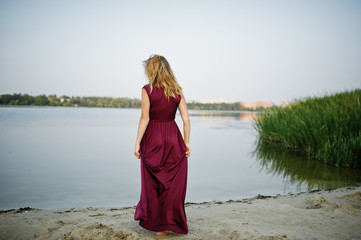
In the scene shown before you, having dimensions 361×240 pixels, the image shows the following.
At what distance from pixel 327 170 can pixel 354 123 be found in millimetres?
1910

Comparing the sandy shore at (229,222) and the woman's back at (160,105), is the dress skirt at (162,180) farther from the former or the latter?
the sandy shore at (229,222)

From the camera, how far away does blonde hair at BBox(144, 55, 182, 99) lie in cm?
310

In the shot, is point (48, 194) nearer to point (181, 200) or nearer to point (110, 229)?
point (110, 229)

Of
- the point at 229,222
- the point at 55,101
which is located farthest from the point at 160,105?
the point at 55,101

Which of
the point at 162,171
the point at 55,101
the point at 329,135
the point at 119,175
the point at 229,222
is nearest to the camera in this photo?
the point at 162,171

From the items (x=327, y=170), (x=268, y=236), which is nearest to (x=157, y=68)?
(x=268, y=236)

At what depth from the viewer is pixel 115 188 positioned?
21.9 ft

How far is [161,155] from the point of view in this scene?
317 cm

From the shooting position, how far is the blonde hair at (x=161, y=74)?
310 centimetres

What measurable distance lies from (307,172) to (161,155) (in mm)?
6272

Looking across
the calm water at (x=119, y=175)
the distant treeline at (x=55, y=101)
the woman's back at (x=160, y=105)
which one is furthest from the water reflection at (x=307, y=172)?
the distant treeline at (x=55, y=101)

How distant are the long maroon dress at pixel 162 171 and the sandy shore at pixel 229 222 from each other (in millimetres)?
189

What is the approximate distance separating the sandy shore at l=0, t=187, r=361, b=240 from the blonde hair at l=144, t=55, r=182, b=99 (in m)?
1.53

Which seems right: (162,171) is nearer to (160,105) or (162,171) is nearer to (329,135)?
(160,105)
